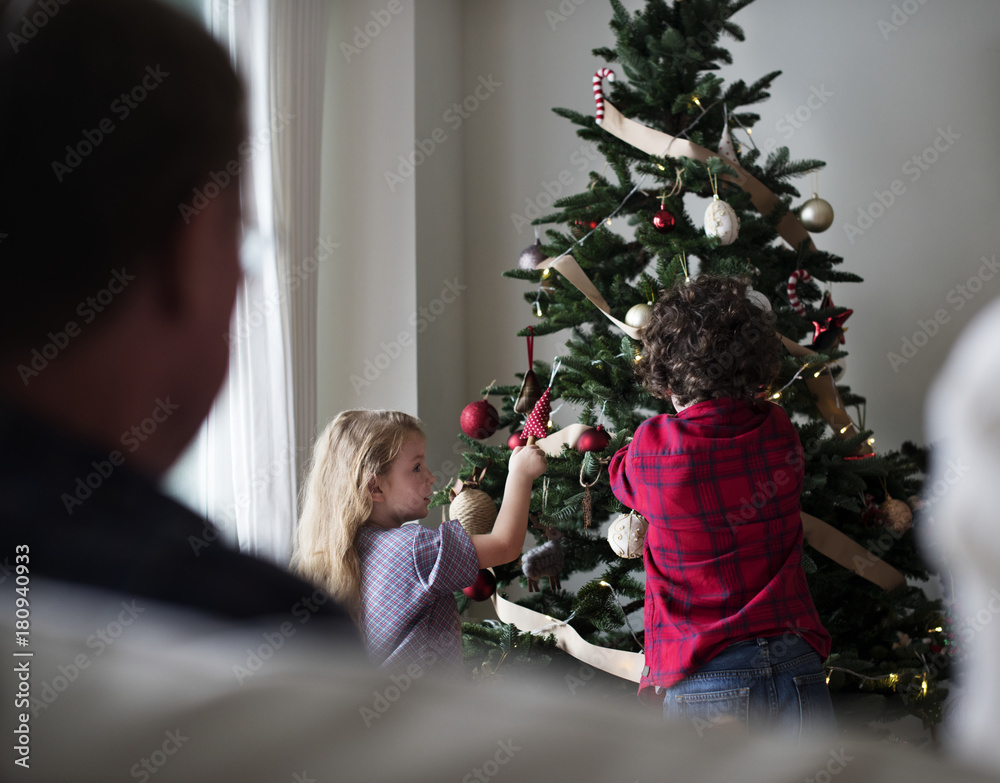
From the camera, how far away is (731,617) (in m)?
1.34

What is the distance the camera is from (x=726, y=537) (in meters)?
1.37

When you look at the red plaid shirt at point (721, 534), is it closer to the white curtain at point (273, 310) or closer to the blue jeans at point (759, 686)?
the blue jeans at point (759, 686)

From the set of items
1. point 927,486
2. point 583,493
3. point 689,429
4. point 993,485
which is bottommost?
point 927,486

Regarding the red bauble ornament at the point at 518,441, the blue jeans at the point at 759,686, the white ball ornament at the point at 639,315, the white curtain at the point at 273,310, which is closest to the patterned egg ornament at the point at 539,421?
the red bauble ornament at the point at 518,441

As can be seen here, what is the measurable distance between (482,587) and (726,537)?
0.69 metres

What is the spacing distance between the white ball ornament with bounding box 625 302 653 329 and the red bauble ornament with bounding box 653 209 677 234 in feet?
0.65

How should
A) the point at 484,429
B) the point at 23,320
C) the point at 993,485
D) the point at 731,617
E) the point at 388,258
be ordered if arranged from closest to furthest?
1. the point at 23,320
2. the point at 993,485
3. the point at 731,617
4. the point at 484,429
5. the point at 388,258

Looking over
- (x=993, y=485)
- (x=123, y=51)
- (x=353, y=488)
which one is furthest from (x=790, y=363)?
(x=123, y=51)

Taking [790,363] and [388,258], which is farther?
[388,258]

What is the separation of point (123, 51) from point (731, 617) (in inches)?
51.3

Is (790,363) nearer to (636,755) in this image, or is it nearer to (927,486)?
(927,486)

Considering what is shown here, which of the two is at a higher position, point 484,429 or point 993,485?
point 993,485

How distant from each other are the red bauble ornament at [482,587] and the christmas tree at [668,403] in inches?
3.0

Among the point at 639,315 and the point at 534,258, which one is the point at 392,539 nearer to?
the point at 639,315
